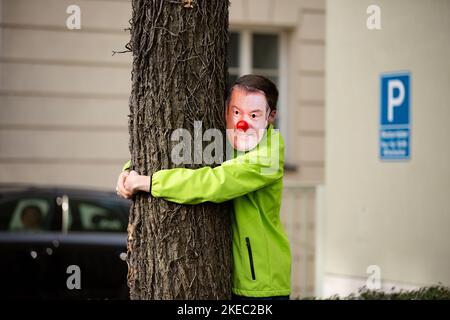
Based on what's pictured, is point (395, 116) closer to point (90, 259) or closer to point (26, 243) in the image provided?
point (90, 259)

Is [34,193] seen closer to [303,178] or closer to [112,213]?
[112,213]

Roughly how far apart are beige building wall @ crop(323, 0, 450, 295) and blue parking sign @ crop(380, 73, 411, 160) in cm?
6

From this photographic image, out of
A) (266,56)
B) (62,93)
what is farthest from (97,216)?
(266,56)

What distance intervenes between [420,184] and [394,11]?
1523 mm

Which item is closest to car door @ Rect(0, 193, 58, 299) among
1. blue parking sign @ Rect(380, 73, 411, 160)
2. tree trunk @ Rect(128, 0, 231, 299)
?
blue parking sign @ Rect(380, 73, 411, 160)

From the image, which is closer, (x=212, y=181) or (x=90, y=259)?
(x=212, y=181)

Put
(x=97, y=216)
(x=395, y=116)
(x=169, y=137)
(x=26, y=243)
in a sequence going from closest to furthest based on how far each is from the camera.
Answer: (x=169, y=137) → (x=395, y=116) → (x=26, y=243) → (x=97, y=216)

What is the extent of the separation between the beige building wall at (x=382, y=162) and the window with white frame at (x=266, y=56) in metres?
3.73

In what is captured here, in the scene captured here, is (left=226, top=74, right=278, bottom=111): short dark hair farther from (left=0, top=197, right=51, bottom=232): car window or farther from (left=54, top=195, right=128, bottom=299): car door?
(left=0, top=197, right=51, bottom=232): car window

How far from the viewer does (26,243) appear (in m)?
7.98

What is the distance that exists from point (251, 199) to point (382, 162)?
3650 mm

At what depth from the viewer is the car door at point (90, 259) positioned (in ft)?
26.2

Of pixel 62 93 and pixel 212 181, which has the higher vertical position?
pixel 62 93
